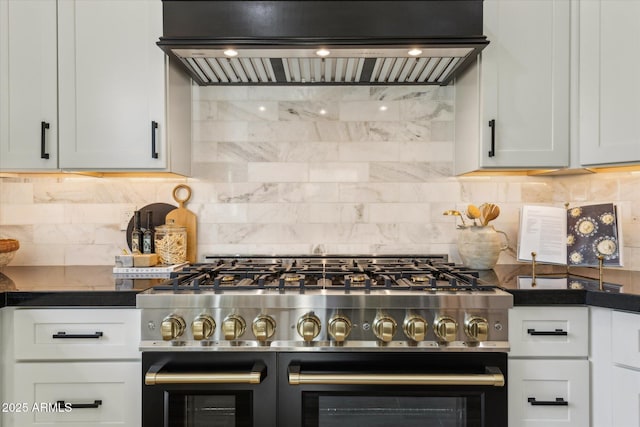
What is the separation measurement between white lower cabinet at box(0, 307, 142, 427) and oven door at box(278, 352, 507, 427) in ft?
1.71

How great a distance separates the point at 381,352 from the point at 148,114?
51.3 inches

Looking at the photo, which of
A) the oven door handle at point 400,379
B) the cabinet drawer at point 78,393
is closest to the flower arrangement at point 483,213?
the oven door handle at point 400,379

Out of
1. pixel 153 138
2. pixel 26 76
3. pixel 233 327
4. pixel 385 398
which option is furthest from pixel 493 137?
pixel 26 76

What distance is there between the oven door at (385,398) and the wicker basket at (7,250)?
4.63ft

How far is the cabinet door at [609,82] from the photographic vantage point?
154 cm

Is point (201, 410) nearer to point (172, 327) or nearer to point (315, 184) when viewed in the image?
point (172, 327)

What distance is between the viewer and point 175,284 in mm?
1344

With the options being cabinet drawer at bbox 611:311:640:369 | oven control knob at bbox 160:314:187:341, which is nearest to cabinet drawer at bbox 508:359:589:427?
cabinet drawer at bbox 611:311:640:369

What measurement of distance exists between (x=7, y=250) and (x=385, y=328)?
5.63 feet

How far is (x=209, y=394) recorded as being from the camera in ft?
4.24

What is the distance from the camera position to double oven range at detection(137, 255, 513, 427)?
4.19 feet

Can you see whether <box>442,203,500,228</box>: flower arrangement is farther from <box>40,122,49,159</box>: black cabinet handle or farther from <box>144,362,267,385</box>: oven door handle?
<box>40,122,49,159</box>: black cabinet handle

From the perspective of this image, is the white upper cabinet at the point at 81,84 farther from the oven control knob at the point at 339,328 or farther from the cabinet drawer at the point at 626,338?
the cabinet drawer at the point at 626,338

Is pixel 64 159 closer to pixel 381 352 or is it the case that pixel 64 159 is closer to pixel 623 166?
pixel 381 352
